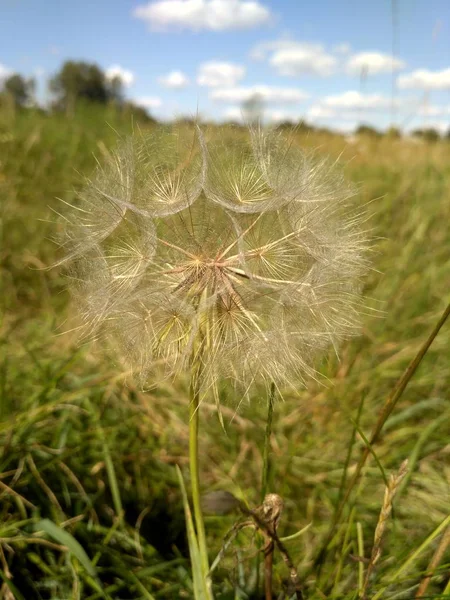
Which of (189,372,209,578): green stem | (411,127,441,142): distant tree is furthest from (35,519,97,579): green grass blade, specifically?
(411,127,441,142): distant tree

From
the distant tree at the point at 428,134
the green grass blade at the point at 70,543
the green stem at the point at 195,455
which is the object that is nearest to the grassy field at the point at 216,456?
the green grass blade at the point at 70,543

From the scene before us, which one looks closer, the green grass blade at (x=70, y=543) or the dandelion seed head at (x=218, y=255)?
the dandelion seed head at (x=218, y=255)

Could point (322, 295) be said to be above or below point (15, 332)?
above

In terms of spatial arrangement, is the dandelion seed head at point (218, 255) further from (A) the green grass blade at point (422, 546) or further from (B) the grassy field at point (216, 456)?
(A) the green grass blade at point (422, 546)

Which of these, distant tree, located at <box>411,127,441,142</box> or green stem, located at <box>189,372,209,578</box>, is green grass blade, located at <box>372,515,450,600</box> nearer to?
green stem, located at <box>189,372,209,578</box>

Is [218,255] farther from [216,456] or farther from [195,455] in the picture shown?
[216,456]

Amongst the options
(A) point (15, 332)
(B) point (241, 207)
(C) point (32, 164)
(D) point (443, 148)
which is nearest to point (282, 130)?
(B) point (241, 207)

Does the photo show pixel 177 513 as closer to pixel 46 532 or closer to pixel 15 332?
pixel 46 532
